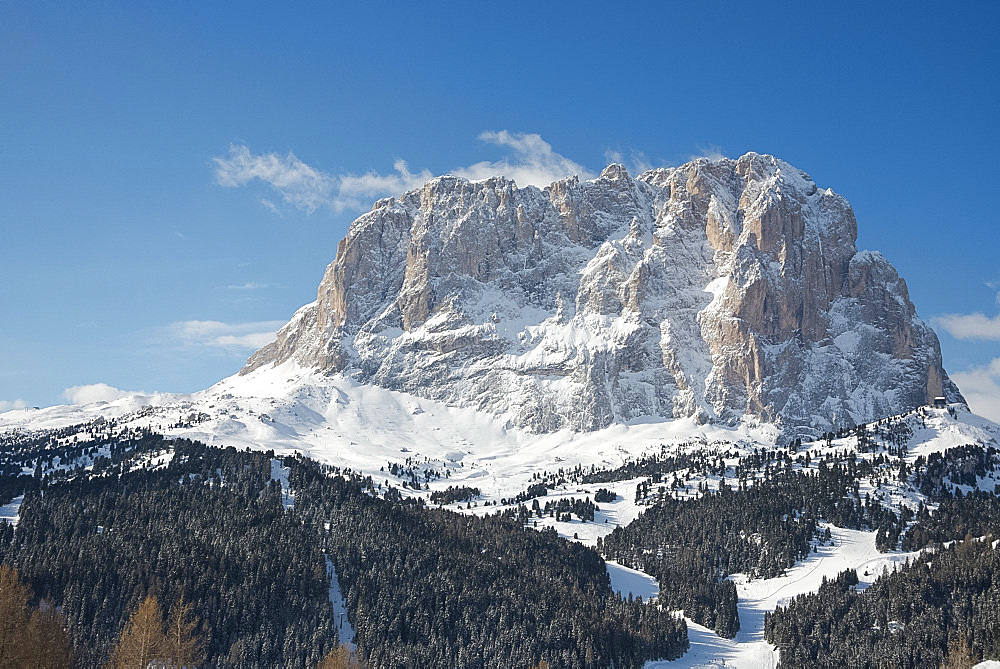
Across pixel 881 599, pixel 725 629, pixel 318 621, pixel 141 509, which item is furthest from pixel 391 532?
pixel 881 599

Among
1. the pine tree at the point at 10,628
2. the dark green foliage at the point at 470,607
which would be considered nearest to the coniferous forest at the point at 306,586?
the dark green foliage at the point at 470,607

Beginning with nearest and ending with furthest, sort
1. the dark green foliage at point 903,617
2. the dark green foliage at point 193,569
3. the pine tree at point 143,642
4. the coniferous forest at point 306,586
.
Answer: the pine tree at point 143,642
the dark green foliage at point 193,569
the coniferous forest at point 306,586
the dark green foliage at point 903,617

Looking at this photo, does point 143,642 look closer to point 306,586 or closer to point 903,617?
point 306,586

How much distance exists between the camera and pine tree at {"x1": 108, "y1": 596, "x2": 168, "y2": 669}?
73.0m

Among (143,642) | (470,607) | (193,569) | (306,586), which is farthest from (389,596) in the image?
(143,642)

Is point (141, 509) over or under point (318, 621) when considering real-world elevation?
over

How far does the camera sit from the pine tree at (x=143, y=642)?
7300cm

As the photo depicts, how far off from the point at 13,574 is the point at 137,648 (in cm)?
1657

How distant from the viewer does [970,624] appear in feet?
492

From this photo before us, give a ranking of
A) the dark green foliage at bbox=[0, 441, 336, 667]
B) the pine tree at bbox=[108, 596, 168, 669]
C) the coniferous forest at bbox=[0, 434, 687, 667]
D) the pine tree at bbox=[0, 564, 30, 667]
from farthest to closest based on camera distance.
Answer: the coniferous forest at bbox=[0, 434, 687, 667] → the dark green foliage at bbox=[0, 441, 336, 667] → the pine tree at bbox=[108, 596, 168, 669] → the pine tree at bbox=[0, 564, 30, 667]

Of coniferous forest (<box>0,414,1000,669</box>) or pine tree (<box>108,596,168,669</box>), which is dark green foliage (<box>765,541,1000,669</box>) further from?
pine tree (<box>108,596,168,669</box>)

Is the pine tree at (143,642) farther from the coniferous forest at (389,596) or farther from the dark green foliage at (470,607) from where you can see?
the dark green foliage at (470,607)

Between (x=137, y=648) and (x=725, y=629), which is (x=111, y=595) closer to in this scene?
(x=137, y=648)

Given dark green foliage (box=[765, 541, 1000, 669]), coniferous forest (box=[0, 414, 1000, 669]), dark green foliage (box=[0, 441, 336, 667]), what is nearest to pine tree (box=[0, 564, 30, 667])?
dark green foliage (box=[0, 441, 336, 667])
